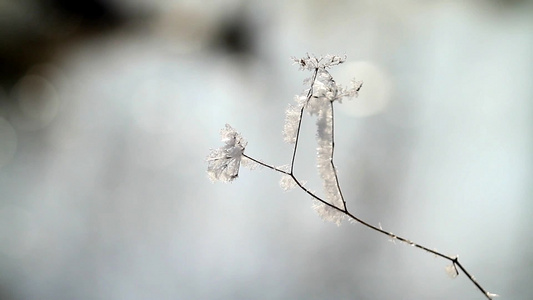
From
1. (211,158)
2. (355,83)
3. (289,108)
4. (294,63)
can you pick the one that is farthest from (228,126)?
(355,83)

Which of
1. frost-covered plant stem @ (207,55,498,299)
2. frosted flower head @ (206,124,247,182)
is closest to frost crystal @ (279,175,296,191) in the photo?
frost-covered plant stem @ (207,55,498,299)

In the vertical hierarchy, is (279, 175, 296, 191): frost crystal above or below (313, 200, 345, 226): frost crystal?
above

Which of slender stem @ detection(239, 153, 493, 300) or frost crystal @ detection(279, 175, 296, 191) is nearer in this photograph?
slender stem @ detection(239, 153, 493, 300)

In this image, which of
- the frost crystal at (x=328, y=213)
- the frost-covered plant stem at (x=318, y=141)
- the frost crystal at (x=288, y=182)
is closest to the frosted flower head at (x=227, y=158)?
the frost-covered plant stem at (x=318, y=141)

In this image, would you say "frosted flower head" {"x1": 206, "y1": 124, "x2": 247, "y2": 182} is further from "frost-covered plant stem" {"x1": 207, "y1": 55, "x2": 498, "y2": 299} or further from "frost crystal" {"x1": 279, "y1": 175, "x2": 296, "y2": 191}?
"frost crystal" {"x1": 279, "y1": 175, "x2": 296, "y2": 191}

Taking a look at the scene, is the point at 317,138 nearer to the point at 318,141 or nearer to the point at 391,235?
the point at 318,141

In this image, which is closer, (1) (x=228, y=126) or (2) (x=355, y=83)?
(2) (x=355, y=83)

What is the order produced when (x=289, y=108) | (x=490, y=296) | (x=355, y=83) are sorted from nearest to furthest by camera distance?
(x=490, y=296) < (x=355, y=83) < (x=289, y=108)

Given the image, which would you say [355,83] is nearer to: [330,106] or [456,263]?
[330,106]
